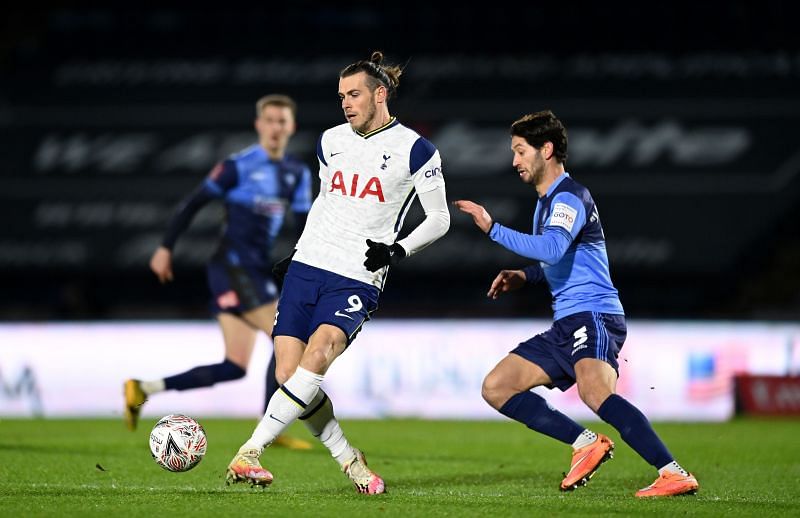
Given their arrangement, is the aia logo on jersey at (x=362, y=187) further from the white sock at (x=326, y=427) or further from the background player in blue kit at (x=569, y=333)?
the white sock at (x=326, y=427)

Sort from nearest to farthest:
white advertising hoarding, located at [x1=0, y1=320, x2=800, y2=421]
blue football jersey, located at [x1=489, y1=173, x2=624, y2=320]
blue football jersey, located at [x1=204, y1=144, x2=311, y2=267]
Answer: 1. blue football jersey, located at [x1=489, y1=173, x2=624, y2=320]
2. blue football jersey, located at [x1=204, y1=144, x2=311, y2=267]
3. white advertising hoarding, located at [x1=0, y1=320, x2=800, y2=421]

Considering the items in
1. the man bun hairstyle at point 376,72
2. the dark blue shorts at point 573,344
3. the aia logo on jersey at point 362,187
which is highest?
the man bun hairstyle at point 376,72

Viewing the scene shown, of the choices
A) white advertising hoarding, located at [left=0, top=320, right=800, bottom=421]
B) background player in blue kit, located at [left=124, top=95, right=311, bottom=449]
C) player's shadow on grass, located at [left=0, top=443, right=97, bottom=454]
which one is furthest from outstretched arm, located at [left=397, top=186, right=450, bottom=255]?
white advertising hoarding, located at [left=0, top=320, right=800, bottom=421]

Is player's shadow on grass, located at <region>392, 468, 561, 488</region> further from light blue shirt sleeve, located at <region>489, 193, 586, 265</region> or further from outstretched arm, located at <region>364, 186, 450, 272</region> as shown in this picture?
light blue shirt sleeve, located at <region>489, 193, 586, 265</region>

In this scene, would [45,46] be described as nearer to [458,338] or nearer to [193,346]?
[193,346]

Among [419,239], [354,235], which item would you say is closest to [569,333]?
[419,239]

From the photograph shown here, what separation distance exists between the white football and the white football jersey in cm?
110

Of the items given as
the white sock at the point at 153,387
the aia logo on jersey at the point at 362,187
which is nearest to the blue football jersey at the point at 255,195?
the white sock at the point at 153,387

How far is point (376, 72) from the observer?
633cm

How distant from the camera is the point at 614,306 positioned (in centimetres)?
653

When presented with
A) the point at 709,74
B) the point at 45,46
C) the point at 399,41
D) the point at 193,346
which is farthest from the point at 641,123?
the point at 45,46

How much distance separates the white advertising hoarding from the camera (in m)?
12.9

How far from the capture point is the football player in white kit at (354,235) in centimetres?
617

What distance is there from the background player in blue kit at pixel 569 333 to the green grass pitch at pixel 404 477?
26 centimetres
